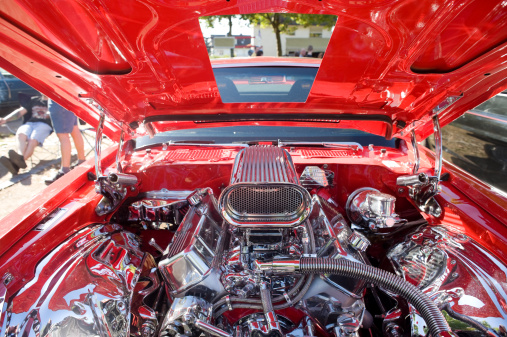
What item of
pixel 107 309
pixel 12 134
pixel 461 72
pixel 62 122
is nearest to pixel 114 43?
pixel 107 309

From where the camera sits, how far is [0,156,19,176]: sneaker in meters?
4.09

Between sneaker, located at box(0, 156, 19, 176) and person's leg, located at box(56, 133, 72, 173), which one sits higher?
person's leg, located at box(56, 133, 72, 173)

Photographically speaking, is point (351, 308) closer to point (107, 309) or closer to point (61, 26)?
point (107, 309)

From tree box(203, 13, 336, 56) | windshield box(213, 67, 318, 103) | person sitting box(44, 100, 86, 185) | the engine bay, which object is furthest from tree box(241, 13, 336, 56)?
the engine bay

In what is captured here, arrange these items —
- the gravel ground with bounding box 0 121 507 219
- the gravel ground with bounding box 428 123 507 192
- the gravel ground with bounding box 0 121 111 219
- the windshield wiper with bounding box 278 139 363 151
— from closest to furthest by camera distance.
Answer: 1. the windshield wiper with bounding box 278 139 363 151
2. the gravel ground with bounding box 0 121 111 219
3. the gravel ground with bounding box 0 121 507 219
4. the gravel ground with bounding box 428 123 507 192

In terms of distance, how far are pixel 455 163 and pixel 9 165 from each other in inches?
243

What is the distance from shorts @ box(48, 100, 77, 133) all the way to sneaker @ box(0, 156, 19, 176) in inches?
30.5

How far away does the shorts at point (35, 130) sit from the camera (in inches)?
175

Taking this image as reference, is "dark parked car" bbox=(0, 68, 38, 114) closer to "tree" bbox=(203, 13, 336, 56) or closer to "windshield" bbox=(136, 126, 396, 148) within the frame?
"tree" bbox=(203, 13, 336, 56)

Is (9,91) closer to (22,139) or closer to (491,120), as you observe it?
(22,139)

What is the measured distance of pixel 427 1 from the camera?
3.16 ft

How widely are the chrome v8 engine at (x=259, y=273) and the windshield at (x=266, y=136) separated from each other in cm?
83

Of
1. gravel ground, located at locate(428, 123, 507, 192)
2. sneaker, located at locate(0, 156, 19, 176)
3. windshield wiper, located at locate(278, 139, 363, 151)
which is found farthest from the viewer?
sneaker, located at locate(0, 156, 19, 176)

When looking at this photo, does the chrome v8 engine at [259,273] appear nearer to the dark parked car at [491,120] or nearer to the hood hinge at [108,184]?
the hood hinge at [108,184]
